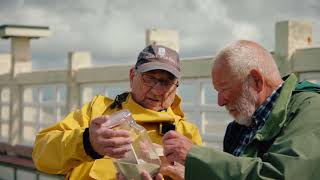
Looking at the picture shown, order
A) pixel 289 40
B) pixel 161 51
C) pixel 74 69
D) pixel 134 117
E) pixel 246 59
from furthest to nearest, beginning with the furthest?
pixel 74 69 < pixel 289 40 < pixel 161 51 < pixel 134 117 < pixel 246 59

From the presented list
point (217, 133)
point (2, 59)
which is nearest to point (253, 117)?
point (217, 133)

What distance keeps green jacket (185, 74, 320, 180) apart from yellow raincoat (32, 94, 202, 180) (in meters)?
0.61

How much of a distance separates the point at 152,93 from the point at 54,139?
48 cm

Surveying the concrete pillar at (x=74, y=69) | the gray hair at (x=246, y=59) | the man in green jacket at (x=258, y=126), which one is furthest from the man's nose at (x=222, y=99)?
the concrete pillar at (x=74, y=69)

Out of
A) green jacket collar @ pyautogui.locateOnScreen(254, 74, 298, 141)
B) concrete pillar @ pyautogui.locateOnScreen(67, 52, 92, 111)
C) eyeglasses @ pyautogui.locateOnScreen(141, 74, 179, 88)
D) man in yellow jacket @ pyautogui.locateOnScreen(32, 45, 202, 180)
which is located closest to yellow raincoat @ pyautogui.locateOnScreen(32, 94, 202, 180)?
man in yellow jacket @ pyautogui.locateOnScreen(32, 45, 202, 180)

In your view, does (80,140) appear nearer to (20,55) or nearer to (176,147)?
(176,147)

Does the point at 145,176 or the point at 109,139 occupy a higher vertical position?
the point at 109,139

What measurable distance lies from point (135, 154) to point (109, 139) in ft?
0.40

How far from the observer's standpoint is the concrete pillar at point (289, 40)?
6.46 m

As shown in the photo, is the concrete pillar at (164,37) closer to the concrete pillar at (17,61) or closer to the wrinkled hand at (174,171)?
the concrete pillar at (17,61)

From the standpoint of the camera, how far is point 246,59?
228cm

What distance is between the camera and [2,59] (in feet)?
43.8

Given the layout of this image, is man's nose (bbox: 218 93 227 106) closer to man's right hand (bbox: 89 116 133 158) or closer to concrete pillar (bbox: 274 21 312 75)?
man's right hand (bbox: 89 116 133 158)

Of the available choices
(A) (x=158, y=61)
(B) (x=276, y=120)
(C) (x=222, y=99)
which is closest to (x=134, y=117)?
(A) (x=158, y=61)
